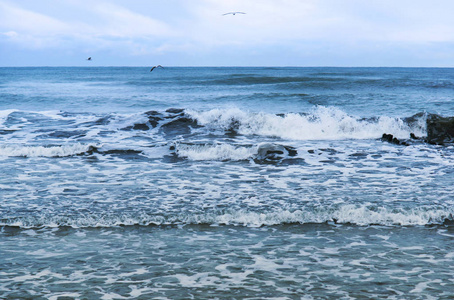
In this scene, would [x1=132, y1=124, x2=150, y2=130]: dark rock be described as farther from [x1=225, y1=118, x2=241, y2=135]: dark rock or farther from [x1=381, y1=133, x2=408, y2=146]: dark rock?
[x1=381, y1=133, x2=408, y2=146]: dark rock

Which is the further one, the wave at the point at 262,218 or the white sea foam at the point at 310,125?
the white sea foam at the point at 310,125

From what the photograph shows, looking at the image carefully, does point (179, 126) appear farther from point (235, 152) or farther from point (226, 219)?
point (226, 219)

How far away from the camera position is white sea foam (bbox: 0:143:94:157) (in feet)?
37.7

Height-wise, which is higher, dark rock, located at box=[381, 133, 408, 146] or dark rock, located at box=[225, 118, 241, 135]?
dark rock, located at box=[225, 118, 241, 135]

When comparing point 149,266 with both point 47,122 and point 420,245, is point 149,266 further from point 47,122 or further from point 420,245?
point 47,122

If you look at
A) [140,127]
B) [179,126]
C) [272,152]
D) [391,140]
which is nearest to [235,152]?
[272,152]

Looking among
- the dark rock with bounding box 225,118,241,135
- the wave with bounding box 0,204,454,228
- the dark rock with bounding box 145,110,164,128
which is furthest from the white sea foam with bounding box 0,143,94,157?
the dark rock with bounding box 225,118,241,135

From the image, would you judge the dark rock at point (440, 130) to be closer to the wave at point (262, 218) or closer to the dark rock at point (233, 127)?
the dark rock at point (233, 127)

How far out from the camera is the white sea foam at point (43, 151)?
11477mm

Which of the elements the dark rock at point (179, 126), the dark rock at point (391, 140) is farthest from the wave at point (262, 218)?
the dark rock at point (179, 126)

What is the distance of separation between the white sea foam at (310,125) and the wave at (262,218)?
8.02 m

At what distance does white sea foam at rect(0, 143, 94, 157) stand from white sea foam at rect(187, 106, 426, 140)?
5.94 m

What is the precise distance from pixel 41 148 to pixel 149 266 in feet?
26.7

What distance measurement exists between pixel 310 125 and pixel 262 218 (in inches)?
394
